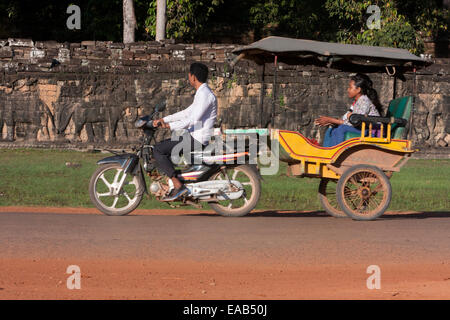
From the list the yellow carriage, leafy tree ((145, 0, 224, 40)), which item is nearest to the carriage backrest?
the yellow carriage

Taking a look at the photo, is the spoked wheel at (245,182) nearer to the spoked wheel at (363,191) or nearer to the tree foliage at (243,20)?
the spoked wheel at (363,191)

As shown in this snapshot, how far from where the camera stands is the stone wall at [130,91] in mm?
23219

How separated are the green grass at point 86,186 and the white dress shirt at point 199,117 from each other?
345 centimetres

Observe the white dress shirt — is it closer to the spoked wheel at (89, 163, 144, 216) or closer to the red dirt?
the spoked wheel at (89, 163, 144, 216)

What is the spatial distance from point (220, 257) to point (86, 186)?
28.3 feet

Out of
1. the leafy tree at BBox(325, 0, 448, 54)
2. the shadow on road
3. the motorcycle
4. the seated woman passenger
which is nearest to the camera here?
the motorcycle

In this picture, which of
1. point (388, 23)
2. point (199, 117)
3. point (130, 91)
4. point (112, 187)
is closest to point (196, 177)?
point (199, 117)

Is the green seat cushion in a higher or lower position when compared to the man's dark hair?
lower

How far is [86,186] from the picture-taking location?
15.5m

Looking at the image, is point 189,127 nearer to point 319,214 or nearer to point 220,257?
point 319,214

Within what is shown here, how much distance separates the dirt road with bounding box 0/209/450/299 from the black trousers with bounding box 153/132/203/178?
25.8 inches

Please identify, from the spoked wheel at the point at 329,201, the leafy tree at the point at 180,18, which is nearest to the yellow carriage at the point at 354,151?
the spoked wheel at the point at 329,201

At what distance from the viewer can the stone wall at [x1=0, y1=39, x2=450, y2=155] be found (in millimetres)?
23219

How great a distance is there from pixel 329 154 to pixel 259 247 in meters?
2.53
